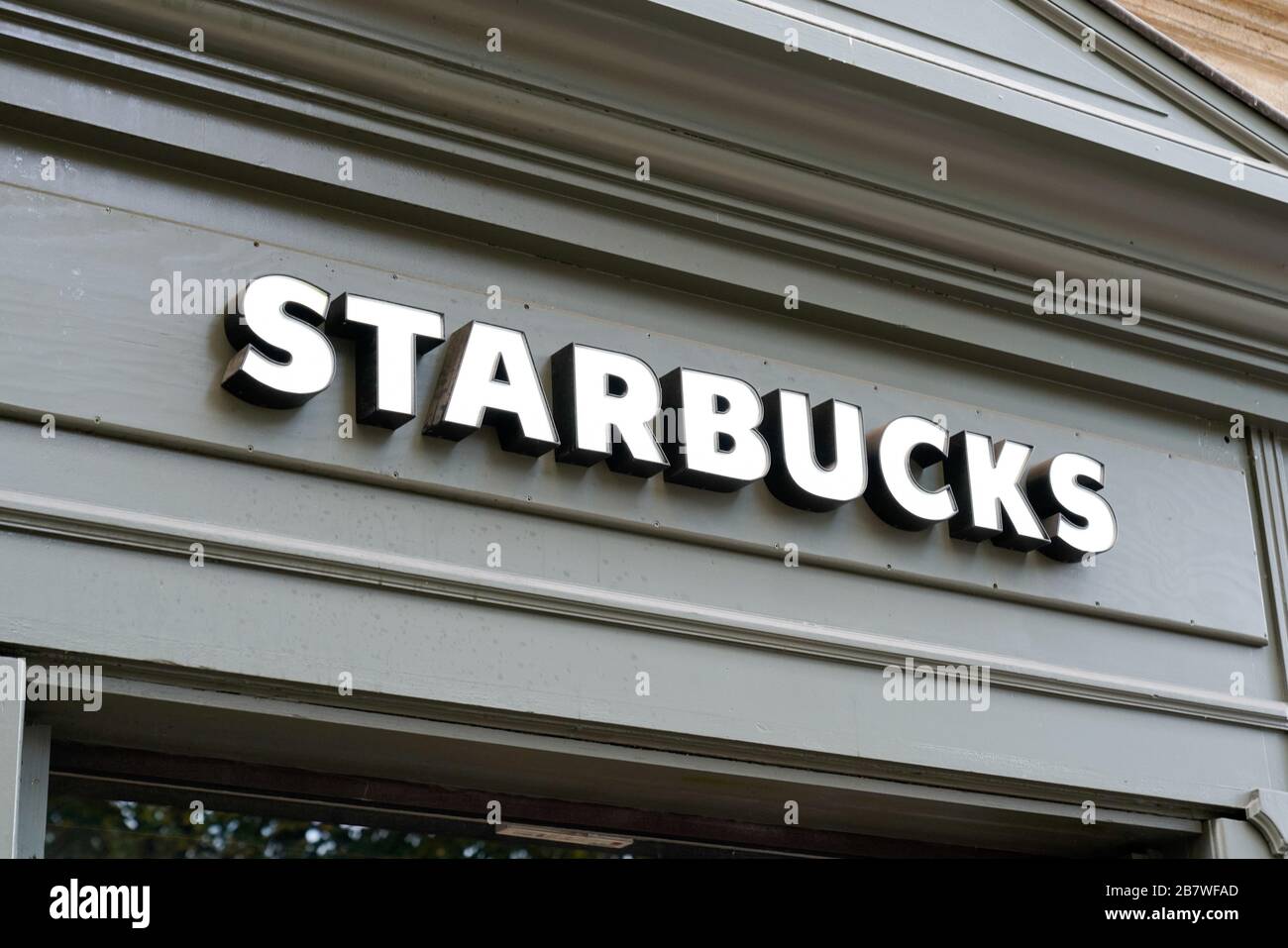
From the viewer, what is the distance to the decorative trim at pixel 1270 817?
16.1 ft

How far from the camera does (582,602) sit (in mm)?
4137

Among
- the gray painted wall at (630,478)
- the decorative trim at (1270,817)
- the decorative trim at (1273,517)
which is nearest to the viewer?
the gray painted wall at (630,478)

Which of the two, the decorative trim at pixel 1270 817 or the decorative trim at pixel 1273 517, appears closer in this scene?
the decorative trim at pixel 1270 817

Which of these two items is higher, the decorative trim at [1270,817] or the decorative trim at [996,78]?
the decorative trim at [996,78]

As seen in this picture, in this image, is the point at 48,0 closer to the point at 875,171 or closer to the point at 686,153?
the point at 686,153

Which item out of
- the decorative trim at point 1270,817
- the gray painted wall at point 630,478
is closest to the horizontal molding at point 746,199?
the gray painted wall at point 630,478

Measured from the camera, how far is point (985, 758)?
15.1ft

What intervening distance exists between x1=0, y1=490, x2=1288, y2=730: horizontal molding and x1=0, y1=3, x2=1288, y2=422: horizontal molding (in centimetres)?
96

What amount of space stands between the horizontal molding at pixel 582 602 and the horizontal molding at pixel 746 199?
0.96 m

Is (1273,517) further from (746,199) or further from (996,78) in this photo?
(746,199)

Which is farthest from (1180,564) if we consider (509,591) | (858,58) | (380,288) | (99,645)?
(99,645)

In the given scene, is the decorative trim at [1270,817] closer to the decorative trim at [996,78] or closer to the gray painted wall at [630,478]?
the gray painted wall at [630,478]

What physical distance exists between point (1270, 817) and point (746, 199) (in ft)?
Answer: 8.08
